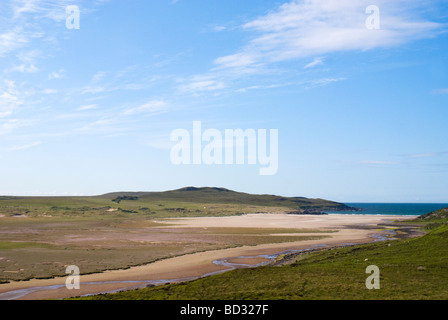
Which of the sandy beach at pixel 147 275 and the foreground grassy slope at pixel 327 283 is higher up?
the foreground grassy slope at pixel 327 283

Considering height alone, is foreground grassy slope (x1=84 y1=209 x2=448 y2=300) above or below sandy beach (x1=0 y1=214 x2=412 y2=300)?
above

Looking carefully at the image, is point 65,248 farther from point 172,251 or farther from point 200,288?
point 200,288

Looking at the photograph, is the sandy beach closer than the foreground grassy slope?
No

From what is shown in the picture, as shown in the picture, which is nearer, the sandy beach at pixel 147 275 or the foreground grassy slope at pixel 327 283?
the foreground grassy slope at pixel 327 283

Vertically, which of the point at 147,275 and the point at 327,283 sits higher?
the point at 327,283

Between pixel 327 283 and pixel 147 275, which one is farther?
pixel 147 275

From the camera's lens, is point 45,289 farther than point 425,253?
No

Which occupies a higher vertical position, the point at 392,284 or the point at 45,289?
the point at 392,284

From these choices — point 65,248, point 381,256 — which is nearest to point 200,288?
point 381,256
